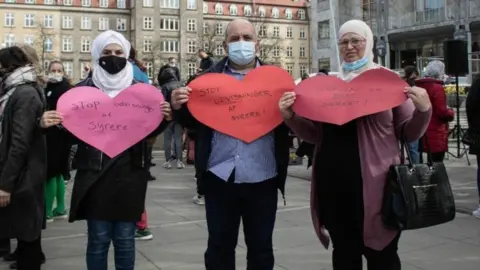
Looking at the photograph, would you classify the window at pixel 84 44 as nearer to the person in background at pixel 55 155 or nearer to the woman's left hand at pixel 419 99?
the person in background at pixel 55 155

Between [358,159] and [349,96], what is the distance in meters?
0.37

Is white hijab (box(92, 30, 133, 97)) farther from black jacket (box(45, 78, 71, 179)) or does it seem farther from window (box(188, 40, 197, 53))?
window (box(188, 40, 197, 53))

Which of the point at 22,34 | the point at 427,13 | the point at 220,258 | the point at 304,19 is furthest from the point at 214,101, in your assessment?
the point at 304,19

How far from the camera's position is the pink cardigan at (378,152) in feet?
10.3

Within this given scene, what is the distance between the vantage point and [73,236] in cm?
620

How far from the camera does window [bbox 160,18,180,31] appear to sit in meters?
91.4

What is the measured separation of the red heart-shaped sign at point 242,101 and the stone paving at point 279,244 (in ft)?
6.58

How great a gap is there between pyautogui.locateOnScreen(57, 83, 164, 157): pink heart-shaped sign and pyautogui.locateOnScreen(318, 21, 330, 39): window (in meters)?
44.4

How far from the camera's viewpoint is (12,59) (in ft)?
A: 13.9

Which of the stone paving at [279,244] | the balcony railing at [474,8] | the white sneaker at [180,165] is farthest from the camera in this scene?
the balcony railing at [474,8]

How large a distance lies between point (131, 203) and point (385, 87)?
1.76 metres

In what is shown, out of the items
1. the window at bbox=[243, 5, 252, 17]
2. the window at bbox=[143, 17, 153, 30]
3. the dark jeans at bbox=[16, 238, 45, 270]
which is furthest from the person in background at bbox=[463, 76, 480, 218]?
the window at bbox=[243, 5, 252, 17]

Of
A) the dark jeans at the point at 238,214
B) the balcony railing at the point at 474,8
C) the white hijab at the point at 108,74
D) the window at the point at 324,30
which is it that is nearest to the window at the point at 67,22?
the window at the point at 324,30

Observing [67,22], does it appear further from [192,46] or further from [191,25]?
[192,46]
